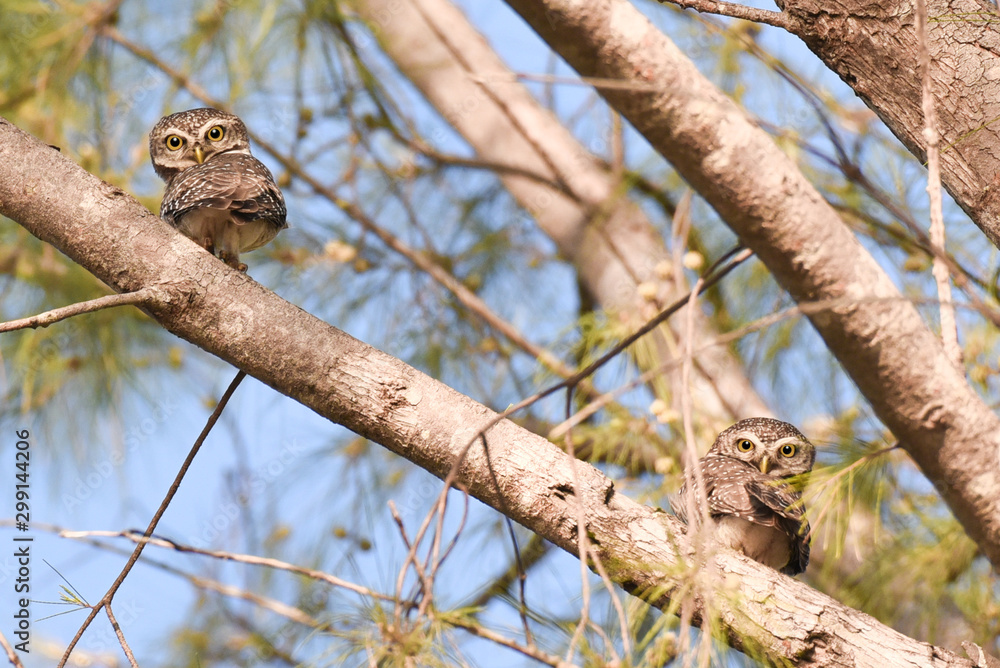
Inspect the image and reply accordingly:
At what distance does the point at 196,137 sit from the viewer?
10.7 feet

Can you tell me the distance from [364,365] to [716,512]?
1325 millimetres

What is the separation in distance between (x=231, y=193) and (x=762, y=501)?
5.71 ft

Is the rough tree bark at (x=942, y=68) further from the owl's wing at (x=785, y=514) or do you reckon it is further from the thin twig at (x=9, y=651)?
the thin twig at (x=9, y=651)

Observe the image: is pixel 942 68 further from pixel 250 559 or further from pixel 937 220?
pixel 250 559

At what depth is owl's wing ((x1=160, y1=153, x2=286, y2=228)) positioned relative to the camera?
250 centimetres

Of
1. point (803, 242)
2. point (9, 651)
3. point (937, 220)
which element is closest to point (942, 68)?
point (803, 242)

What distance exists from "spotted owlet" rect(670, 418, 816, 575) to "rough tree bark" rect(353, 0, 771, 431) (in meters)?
1.13

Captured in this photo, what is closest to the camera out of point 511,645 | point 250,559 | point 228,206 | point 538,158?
point 511,645

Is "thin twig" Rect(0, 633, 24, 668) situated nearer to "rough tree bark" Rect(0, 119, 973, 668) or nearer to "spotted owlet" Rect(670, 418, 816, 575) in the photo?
"rough tree bark" Rect(0, 119, 973, 668)

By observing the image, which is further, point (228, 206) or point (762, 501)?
point (762, 501)

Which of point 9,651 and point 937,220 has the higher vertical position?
point 937,220

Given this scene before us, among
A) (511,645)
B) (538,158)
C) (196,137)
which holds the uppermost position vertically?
(538,158)

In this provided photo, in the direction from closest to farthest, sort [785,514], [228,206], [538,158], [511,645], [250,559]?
[511,645], [250,559], [228,206], [785,514], [538,158]

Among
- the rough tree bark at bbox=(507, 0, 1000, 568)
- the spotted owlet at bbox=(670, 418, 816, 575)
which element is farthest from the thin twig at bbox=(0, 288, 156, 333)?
the spotted owlet at bbox=(670, 418, 816, 575)
